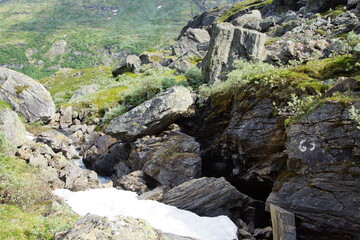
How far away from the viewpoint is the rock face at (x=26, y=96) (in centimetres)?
3166

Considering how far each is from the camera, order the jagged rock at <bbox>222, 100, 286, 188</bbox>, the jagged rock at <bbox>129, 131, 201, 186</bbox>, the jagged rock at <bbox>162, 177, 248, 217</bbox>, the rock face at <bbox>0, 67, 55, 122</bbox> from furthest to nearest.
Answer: the rock face at <bbox>0, 67, 55, 122</bbox> < the jagged rock at <bbox>129, 131, 201, 186</bbox> < the jagged rock at <bbox>162, 177, 248, 217</bbox> < the jagged rock at <bbox>222, 100, 286, 188</bbox>

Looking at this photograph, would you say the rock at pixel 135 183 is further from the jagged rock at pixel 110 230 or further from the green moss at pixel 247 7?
the green moss at pixel 247 7

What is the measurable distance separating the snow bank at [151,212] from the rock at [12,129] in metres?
6.19

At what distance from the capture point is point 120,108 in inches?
1214

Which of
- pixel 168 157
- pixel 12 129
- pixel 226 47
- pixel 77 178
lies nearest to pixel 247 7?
pixel 226 47

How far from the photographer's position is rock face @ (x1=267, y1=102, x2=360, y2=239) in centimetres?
885

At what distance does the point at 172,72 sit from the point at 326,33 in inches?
1107

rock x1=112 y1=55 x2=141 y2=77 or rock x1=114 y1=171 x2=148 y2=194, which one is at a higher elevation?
rock x1=114 y1=171 x2=148 y2=194

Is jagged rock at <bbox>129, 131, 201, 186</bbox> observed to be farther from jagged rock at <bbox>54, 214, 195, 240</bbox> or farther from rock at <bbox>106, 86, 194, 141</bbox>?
jagged rock at <bbox>54, 214, 195, 240</bbox>

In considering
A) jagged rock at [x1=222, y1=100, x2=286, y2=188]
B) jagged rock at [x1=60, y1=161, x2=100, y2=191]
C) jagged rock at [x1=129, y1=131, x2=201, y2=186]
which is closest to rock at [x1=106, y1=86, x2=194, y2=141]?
jagged rock at [x1=129, y1=131, x2=201, y2=186]

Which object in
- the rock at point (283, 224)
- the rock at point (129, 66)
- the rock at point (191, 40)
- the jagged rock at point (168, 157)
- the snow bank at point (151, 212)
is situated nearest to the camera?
the rock at point (283, 224)

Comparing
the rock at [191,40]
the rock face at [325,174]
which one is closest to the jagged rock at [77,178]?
the rock face at [325,174]

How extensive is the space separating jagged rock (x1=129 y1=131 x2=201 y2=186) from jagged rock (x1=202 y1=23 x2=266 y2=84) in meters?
7.74

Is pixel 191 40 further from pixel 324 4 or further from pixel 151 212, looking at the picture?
pixel 151 212
